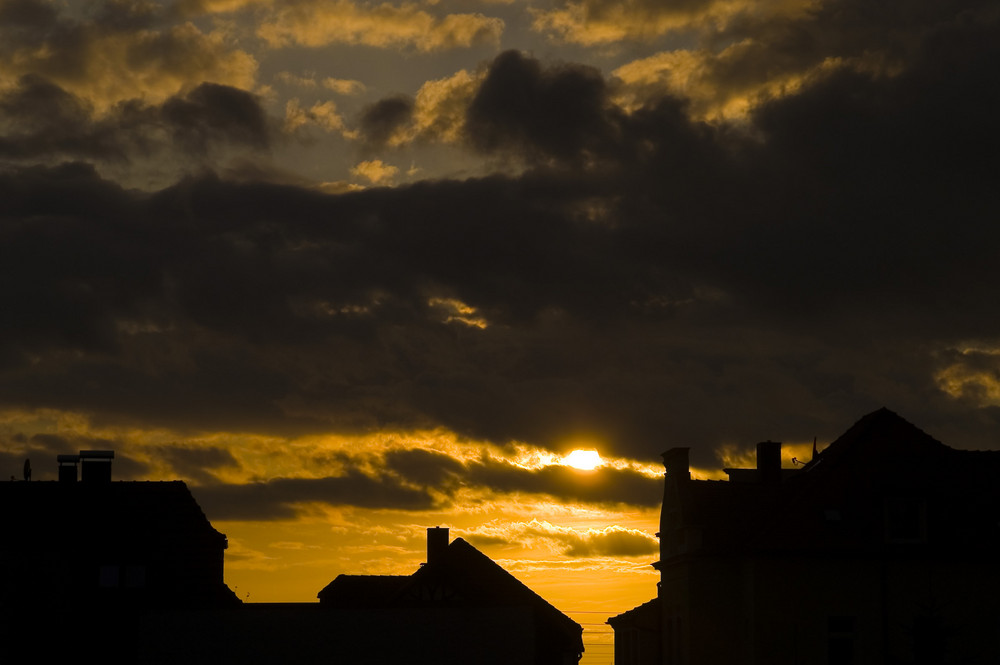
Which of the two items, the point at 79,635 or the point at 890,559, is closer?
the point at 890,559

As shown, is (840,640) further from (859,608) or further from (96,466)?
(96,466)

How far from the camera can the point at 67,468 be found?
61250 mm

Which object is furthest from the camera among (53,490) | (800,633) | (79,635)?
(53,490)

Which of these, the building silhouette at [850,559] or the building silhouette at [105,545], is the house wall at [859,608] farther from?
the building silhouette at [105,545]

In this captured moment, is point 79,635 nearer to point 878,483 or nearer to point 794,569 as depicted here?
point 794,569

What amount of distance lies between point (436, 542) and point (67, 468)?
1968 centimetres

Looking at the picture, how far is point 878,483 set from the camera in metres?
50.7

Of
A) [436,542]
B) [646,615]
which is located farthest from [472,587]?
[646,615]

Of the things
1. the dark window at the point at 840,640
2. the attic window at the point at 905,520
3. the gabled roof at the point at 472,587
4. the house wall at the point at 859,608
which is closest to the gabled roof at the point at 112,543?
the gabled roof at the point at 472,587

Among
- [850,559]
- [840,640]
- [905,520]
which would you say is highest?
[905,520]

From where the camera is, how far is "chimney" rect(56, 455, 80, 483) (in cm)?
6084

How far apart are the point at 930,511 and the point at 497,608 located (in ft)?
57.3

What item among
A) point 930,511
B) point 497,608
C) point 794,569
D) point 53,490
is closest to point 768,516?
point 794,569

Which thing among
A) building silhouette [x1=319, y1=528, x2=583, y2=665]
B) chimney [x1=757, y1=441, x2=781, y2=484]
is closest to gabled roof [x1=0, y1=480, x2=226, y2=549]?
building silhouette [x1=319, y1=528, x2=583, y2=665]
